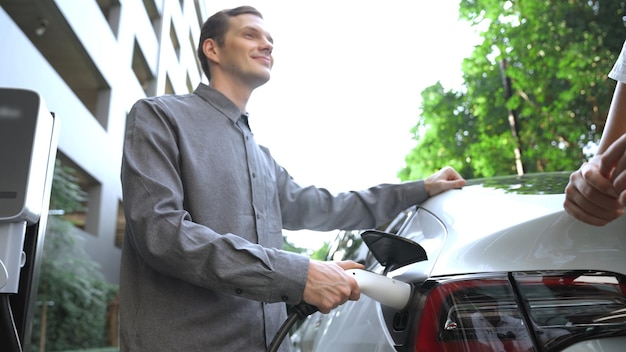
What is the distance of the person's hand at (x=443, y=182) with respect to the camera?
204cm

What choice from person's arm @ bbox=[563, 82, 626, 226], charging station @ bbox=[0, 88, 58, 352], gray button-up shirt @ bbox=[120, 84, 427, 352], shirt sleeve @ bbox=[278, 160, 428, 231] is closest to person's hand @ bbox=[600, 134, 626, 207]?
person's arm @ bbox=[563, 82, 626, 226]

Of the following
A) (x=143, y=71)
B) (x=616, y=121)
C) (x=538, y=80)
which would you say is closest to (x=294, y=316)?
(x=616, y=121)

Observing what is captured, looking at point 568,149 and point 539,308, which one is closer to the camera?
point 539,308

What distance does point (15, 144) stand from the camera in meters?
1.54

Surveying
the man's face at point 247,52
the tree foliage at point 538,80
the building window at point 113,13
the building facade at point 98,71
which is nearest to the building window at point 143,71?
the building facade at point 98,71

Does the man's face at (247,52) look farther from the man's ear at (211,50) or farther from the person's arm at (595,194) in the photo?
the person's arm at (595,194)

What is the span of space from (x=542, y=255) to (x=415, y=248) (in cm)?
33

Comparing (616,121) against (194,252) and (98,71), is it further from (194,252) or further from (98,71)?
(98,71)

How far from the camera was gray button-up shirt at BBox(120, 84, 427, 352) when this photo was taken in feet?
5.06

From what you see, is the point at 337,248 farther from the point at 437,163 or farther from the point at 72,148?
the point at 72,148

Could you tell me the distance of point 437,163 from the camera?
12.2m

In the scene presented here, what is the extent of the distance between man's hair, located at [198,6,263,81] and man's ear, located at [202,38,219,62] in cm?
2

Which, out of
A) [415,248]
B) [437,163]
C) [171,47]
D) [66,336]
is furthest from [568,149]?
[171,47]

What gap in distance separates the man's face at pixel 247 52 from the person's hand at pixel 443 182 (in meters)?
0.69
